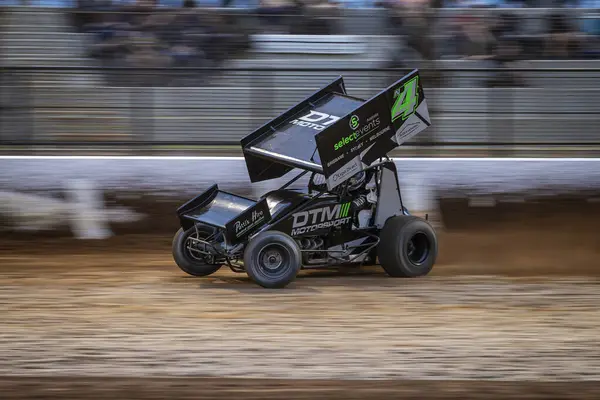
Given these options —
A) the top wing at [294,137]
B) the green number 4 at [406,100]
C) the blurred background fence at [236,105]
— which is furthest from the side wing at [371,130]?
the blurred background fence at [236,105]

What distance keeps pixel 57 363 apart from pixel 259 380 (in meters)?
1.26

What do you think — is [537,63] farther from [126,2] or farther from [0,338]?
[0,338]

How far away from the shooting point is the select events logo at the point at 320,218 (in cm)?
823

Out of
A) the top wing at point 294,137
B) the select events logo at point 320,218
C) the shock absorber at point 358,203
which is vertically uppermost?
the top wing at point 294,137

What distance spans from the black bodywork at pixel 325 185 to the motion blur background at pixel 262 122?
388mm

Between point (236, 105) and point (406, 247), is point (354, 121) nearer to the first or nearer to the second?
point (406, 247)

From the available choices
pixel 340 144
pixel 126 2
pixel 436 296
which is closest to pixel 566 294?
pixel 436 296

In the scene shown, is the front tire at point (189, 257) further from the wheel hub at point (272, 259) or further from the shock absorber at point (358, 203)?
the shock absorber at point (358, 203)

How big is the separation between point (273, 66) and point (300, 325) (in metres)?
5.36

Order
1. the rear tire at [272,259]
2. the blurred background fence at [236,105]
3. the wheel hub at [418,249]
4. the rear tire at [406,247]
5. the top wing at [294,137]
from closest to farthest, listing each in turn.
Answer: the rear tire at [272,259]
the top wing at [294,137]
the rear tire at [406,247]
the wheel hub at [418,249]
the blurred background fence at [236,105]

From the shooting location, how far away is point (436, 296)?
7793mm

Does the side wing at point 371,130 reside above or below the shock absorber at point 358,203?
above

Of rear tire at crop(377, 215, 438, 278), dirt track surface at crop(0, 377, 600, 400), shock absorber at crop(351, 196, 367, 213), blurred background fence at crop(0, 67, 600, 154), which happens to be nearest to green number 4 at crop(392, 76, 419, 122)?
shock absorber at crop(351, 196, 367, 213)

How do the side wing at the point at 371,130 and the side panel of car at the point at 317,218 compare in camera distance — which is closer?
the side wing at the point at 371,130
